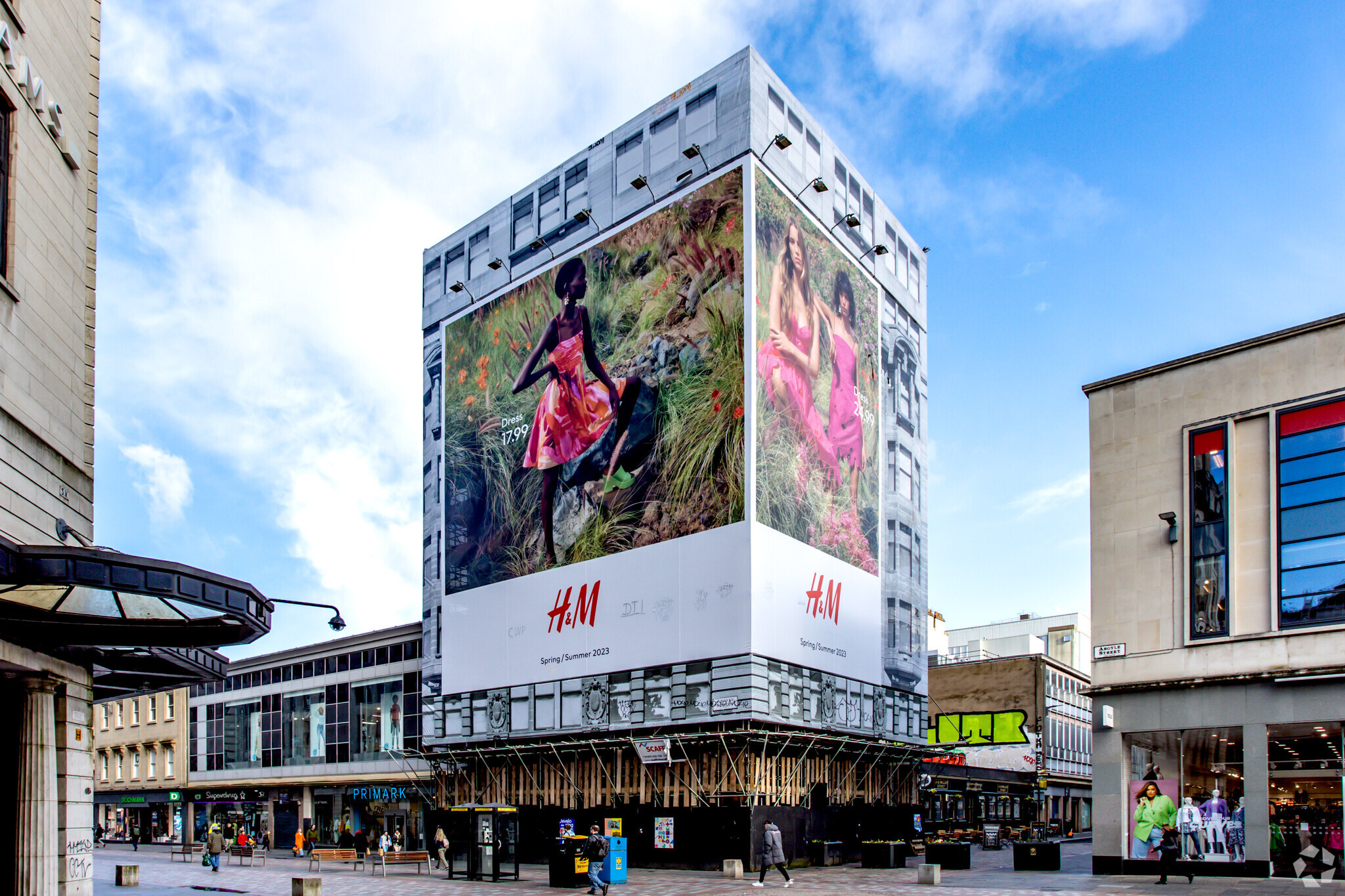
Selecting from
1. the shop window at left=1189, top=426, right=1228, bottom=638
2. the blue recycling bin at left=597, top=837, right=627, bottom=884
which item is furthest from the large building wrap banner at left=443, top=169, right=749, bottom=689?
the shop window at left=1189, top=426, right=1228, bottom=638

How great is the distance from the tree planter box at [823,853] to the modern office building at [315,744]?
22.4m

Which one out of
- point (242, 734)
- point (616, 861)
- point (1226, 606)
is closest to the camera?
point (1226, 606)

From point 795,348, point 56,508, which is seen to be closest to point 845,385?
point 795,348

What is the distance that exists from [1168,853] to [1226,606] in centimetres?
650

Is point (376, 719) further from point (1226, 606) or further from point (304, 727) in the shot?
point (1226, 606)

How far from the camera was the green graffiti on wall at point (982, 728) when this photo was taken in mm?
51344

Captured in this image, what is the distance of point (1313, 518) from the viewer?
2858 cm

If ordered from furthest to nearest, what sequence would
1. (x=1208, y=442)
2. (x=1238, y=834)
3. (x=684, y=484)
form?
(x=684, y=484), (x=1208, y=442), (x=1238, y=834)

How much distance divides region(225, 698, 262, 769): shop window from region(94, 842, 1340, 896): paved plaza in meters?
26.1

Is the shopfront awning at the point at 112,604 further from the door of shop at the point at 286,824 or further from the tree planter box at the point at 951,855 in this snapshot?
the door of shop at the point at 286,824

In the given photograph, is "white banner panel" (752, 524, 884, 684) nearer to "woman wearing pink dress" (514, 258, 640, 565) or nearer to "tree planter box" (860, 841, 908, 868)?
"tree planter box" (860, 841, 908, 868)

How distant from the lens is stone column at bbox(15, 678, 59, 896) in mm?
19156

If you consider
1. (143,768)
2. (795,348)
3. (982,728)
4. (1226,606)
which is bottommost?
(143,768)

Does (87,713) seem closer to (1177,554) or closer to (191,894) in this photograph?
(191,894)
